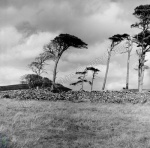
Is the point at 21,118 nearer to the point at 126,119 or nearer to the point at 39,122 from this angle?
the point at 39,122

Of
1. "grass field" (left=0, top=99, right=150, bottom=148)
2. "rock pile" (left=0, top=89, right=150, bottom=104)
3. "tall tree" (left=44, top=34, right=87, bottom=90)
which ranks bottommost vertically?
"grass field" (left=0, top=99, right=150, bottom=148)

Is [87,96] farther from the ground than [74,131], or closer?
farther from the ground

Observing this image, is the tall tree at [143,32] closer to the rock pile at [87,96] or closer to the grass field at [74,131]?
the rock pile at [87,96]

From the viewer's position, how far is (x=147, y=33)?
1316 inches

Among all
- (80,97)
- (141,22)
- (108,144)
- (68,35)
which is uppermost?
(141,22)

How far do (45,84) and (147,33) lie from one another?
14.1m

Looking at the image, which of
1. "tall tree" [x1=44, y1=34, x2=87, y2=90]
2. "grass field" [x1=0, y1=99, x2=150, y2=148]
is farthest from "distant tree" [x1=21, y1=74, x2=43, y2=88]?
"grass field" [x1=0, y1=99, x2=150, y2=148]

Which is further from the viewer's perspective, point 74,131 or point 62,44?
point 62,44

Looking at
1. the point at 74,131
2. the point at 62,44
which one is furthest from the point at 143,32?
the point at 74,131

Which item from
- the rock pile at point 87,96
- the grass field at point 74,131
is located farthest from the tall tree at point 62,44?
the grass field at point 74,131

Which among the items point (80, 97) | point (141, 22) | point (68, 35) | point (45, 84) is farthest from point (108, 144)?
point (45, 84)

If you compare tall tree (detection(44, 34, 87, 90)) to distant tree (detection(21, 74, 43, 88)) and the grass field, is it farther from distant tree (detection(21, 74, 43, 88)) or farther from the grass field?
the grass field

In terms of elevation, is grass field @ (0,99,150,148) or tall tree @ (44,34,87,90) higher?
tall tree @ (44,34,87,90)

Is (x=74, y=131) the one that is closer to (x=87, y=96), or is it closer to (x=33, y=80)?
(x=87, y=96)
